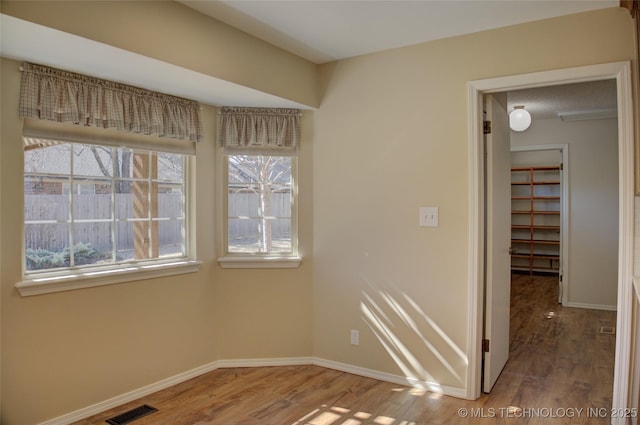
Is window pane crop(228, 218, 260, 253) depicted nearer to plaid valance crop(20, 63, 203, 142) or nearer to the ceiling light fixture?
plaid valance crop(20, 63, 203, 142)

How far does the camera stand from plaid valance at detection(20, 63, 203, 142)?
251 cm

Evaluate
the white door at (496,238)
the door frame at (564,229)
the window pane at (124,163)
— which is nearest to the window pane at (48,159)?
the window pane at (124,163)

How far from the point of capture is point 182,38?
256 centimetres

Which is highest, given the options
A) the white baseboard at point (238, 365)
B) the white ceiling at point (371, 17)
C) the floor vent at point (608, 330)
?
the white ceiling at point (371, 17)

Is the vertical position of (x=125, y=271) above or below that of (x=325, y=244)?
below

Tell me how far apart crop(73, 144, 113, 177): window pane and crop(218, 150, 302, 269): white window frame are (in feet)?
2.90

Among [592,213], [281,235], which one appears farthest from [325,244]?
[592,213]

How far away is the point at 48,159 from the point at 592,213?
19.6 feet

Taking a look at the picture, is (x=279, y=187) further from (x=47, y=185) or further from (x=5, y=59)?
(x=5, y=59)

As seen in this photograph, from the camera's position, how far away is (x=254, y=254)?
12.1 ft

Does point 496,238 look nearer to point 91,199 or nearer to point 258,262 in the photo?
point 258,262

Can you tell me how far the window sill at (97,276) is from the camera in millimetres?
2537

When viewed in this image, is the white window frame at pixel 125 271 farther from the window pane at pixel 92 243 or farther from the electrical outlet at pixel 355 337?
the electrical outlet at pixel 355 337

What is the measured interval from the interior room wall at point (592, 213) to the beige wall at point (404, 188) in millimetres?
3637
